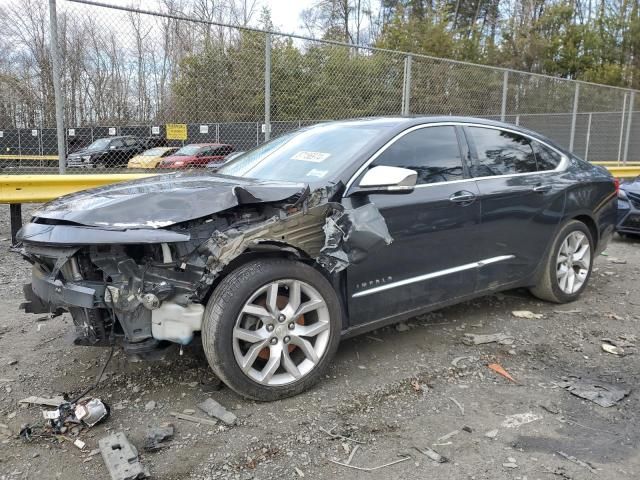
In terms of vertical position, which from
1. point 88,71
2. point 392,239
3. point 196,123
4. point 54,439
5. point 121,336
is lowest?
point 54,439

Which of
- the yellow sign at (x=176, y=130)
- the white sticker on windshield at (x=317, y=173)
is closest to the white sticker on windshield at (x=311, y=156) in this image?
the white sticker on windshield at (x=317, y=173)

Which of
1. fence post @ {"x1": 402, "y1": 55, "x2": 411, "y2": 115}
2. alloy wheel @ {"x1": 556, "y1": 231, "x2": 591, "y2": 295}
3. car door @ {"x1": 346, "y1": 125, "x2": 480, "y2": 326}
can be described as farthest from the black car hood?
fence post @ {"x1": 402, "y1": 55, "x2": 411, "y2": 115}

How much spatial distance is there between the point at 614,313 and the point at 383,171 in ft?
9.07

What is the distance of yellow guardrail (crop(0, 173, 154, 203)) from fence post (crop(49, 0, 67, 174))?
406 millimetres

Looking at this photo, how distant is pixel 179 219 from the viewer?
8.67ft

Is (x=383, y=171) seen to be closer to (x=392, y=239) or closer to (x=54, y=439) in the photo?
(x=392, y=239)

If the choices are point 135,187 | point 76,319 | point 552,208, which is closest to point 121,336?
point 76,319

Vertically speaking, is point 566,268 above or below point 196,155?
below

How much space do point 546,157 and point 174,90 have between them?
4843mm

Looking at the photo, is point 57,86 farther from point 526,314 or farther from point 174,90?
point 526,314

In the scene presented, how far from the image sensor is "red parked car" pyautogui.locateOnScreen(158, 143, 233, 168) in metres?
7.46

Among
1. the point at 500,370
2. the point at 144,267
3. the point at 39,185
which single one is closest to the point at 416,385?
the point at 500,370

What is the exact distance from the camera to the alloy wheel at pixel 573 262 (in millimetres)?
4629

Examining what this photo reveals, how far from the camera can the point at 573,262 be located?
187 inches
